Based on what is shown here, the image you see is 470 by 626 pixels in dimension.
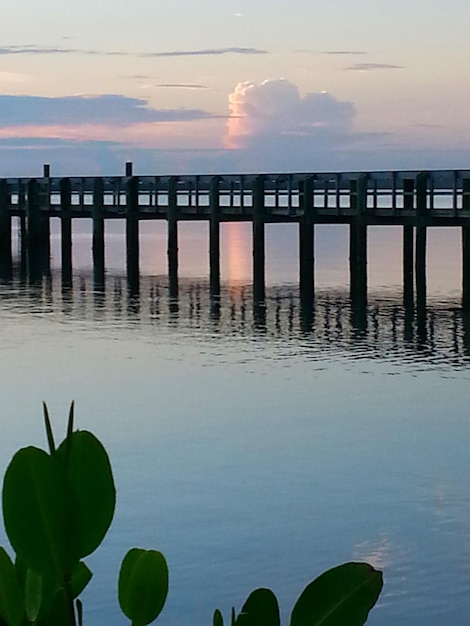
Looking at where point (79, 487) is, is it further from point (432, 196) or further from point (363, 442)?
point (432, 196)

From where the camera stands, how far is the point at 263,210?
30812 millimetres

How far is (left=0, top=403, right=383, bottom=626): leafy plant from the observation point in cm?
121

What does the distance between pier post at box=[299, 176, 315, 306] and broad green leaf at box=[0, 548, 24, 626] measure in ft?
88.1

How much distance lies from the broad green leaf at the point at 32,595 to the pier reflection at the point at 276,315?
16.6 m

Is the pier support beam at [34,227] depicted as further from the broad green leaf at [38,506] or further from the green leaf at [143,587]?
the broad green leaf at [38,506]

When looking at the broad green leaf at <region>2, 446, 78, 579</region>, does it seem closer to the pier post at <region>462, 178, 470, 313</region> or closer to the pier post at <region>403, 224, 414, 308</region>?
the pier post at <region>462, 178, 470, 313</region>

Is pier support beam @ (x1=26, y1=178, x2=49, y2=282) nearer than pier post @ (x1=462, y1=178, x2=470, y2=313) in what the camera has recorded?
No

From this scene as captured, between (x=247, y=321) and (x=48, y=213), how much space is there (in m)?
19.9

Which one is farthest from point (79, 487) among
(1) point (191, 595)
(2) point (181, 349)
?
(2) point (181, 349)

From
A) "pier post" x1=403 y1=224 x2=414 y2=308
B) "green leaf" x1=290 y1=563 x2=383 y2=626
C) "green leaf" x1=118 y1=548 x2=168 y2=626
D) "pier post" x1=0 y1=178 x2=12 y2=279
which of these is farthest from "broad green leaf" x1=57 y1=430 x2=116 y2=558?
"pier post" x1=0 y1=178 x2=12 y2=279

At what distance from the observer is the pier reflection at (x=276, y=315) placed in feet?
64.7

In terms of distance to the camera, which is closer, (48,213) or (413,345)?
(413,345)

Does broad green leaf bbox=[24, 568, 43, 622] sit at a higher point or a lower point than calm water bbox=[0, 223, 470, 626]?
higher

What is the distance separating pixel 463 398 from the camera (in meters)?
15.3
